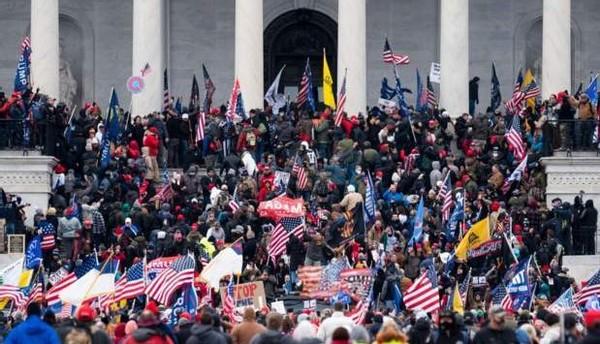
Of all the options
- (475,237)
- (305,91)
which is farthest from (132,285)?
(305,91)

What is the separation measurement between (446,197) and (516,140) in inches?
214

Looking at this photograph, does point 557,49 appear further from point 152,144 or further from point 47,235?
point 47,235

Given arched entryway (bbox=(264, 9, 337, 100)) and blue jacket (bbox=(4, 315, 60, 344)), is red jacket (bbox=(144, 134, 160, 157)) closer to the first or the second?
arched entryway (bbox=(264, 9, 337, 100))

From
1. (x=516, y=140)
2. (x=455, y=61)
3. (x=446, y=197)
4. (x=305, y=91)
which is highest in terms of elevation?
(x=455, y=61)

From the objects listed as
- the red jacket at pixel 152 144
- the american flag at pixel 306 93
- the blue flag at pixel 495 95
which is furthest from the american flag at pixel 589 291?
the blue flag at pixel 495 95

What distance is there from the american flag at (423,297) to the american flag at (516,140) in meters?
17.4

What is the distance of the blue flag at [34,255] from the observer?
60281 mm

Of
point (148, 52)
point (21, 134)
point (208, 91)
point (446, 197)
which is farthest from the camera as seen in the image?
point (208, 91)

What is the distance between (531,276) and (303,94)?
62.6 ft

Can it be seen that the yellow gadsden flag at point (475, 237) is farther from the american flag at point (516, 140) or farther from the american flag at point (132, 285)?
the american flag at point (516, 140)

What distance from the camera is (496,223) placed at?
65.6 meters

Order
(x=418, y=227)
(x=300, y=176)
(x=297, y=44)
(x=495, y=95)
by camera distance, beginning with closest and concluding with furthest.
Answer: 1. (x=418, y=227)
2. (x=300, y=176)
3. (x=495, y=95)
4. (x=297, y=44)

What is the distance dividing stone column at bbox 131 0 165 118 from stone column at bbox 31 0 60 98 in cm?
242

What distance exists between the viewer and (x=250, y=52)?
261 feet
